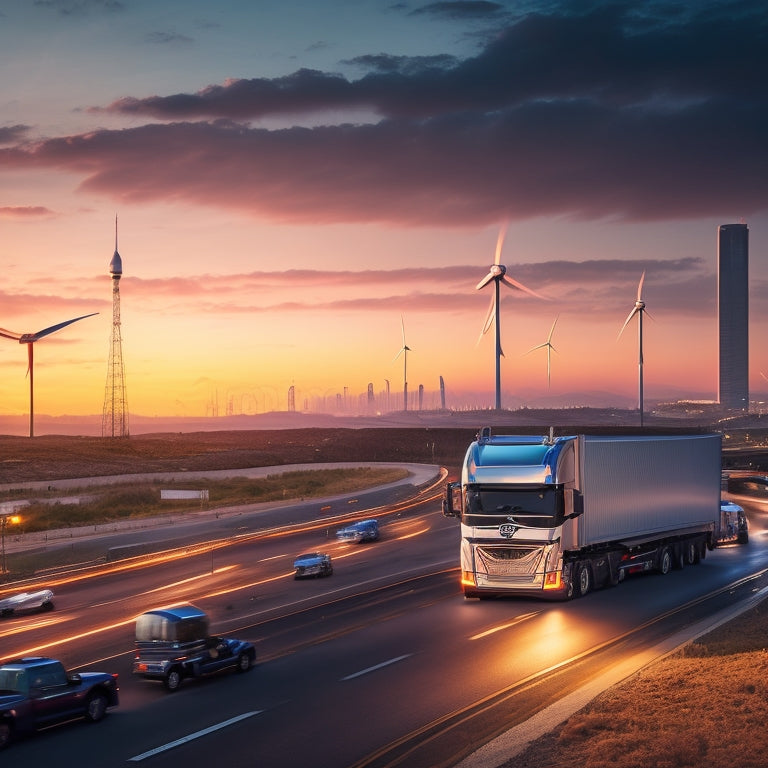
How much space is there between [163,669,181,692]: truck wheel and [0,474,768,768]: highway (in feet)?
1.09

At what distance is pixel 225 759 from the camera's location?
1686 centimetres

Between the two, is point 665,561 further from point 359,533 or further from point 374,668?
point 359,533

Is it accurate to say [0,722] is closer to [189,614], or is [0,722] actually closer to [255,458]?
[189,614]

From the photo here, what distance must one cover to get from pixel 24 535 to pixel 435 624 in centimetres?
4606

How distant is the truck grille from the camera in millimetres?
31844

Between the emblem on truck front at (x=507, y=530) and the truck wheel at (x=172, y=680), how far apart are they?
39.3 ft

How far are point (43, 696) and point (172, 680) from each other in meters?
4.22

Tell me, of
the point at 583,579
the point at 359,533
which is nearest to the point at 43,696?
the point at 583,579

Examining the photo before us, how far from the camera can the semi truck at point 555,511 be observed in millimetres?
31844

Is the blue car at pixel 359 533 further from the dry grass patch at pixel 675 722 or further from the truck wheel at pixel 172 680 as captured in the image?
the dry grass patch at pixel 675 722

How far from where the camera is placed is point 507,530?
105 ft

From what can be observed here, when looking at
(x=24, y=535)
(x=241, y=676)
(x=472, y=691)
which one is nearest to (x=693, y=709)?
(x=472, y=691)

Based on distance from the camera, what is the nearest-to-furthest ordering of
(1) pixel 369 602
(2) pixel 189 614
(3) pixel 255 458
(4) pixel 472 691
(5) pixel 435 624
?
1. (4) pixel 472 691
2. (2) pixel 189 614
3. (5) pixel 435 624
4. (1) pixel 369 602
5. (3) pixel 255 458

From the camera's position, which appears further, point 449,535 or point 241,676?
point 449,535
